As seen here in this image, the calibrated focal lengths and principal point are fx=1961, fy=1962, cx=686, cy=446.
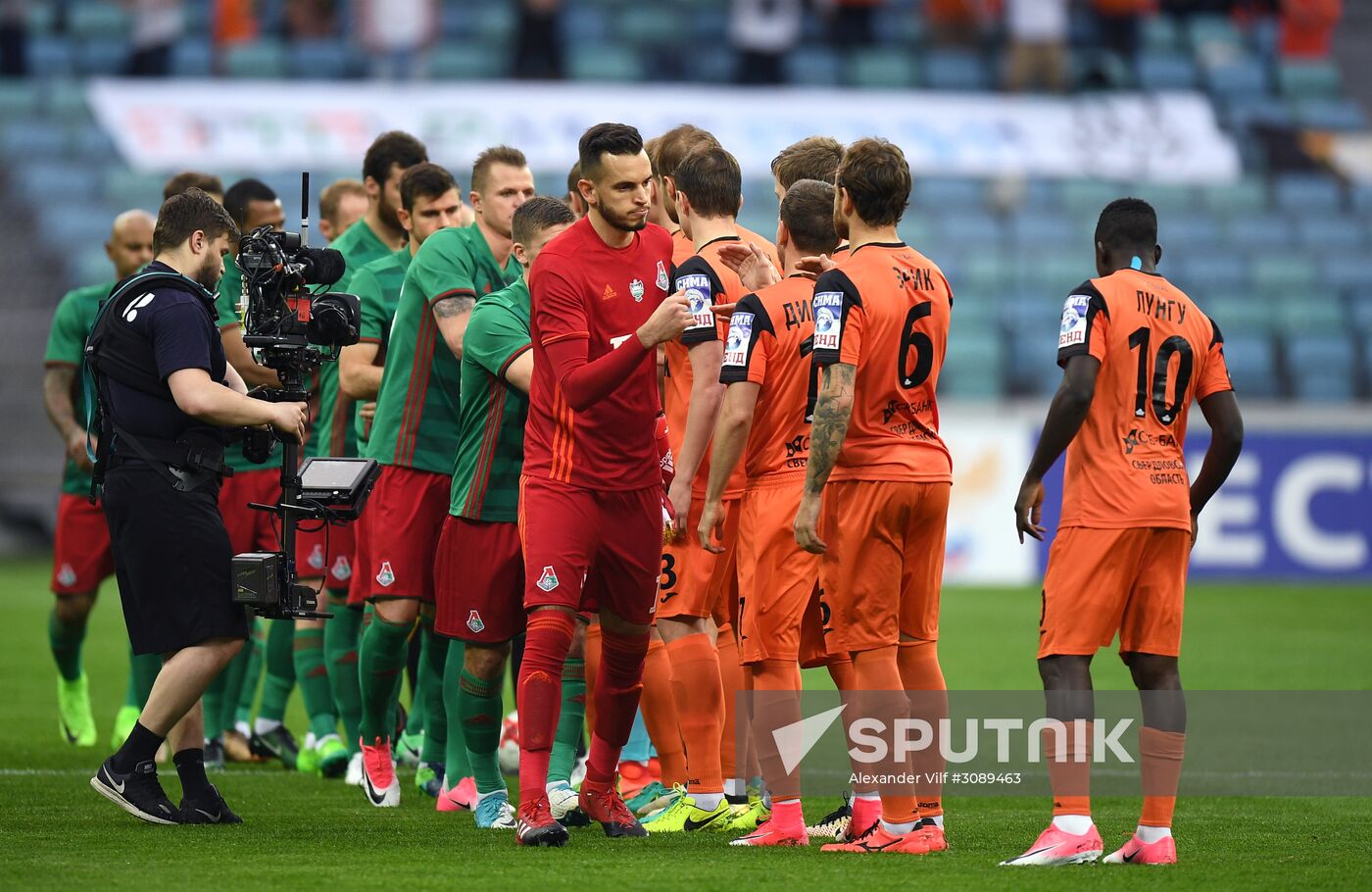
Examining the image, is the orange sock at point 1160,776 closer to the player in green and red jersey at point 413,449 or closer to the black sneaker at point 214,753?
the player in green and red jersey at point 413,449

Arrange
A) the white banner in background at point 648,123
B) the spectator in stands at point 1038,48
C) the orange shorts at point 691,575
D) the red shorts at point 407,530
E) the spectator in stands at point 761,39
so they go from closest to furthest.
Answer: the orange shorts at point 691,575, the red shorts at point 407,530, the white banner in background at point 648,123, the spectator in stands at point 761,39, the spectator in stands at point 1038,48

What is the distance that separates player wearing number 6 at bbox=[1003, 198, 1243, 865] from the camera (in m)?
6.38

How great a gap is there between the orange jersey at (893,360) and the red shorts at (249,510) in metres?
3.77

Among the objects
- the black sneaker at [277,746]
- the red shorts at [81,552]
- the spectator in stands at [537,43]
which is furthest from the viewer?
the spectator in stands at [537,43]

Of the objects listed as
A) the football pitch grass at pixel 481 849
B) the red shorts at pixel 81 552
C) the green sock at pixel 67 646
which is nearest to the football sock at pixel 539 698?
the football pitch grass at pixel 481 849

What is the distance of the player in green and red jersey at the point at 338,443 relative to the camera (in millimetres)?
9078

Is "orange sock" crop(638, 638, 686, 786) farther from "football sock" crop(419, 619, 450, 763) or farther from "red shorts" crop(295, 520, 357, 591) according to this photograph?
"red shorts" crop(295, 520, 357, 591)

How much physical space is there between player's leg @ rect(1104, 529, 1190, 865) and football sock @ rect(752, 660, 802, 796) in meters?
1.12

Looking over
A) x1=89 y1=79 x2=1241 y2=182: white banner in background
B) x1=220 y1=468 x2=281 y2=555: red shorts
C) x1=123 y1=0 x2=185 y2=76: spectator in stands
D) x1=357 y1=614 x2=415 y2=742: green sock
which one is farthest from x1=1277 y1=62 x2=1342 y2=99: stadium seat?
x1=357 y1=614 x2=415 y2=742: green sock

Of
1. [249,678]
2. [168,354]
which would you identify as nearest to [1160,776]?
[168,354]

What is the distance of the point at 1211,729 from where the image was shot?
34.4ft

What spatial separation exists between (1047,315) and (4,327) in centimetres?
1078

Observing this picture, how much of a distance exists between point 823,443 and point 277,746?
436cm

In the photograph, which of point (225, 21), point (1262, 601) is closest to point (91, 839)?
point (1262, 601)
